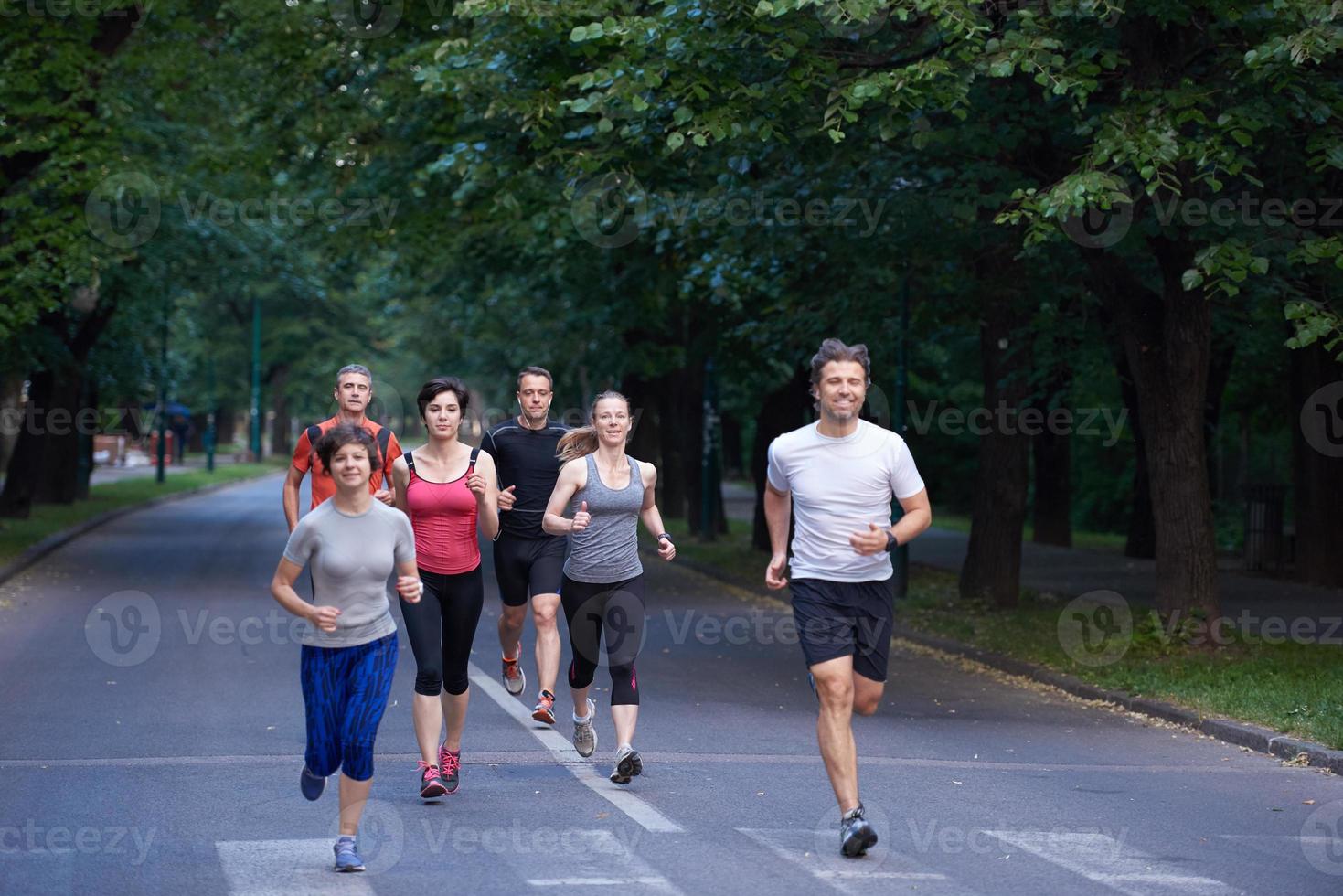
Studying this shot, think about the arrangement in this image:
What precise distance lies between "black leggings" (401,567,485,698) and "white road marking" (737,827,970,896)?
64.5 inches

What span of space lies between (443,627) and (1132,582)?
15.0 meters

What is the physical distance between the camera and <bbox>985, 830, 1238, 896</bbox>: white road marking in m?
6.47

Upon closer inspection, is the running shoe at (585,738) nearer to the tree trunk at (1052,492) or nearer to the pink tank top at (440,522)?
the pink tank top at (440,522)

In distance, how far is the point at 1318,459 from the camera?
20.0 meters

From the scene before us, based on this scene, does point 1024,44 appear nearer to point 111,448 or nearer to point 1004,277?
point 1004,277

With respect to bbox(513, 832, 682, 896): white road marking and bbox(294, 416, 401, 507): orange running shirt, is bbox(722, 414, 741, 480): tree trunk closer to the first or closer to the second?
bbox(294, 416, 401, 507): orange running shirt

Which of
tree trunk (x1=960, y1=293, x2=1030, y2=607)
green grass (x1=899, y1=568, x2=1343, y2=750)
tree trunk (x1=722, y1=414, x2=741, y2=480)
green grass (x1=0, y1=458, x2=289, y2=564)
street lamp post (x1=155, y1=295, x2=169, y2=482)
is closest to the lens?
green grass (x1=899, y1=568, x2=1343, y2=750)

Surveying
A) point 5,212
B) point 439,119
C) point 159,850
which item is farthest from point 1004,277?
point 5,212

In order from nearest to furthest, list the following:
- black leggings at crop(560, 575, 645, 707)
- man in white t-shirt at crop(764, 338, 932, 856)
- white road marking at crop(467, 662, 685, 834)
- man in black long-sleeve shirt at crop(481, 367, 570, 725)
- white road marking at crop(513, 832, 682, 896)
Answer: white road marking at crop(513, 832, 682, 896) < man in white t-shirt at crop(764, 338, 932, 856) < white road marking at crop(467, 662, 685, 834) < black leggings at crop(560, 575, 645, 707) < man in black long-sleeve shirt at crop(481, 367, 570, 725)

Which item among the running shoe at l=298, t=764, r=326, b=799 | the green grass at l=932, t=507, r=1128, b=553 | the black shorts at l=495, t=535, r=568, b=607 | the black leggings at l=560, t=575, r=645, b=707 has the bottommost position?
the green grass at l=932, t=507, r=1128, b=553

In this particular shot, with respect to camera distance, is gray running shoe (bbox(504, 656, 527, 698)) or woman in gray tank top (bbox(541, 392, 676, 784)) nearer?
woman in gray tank top (bbox(541, 392, 676, 784))

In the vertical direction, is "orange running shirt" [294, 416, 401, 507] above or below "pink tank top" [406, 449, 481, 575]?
above

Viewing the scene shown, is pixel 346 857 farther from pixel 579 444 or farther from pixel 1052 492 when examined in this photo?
pixel 1052 492

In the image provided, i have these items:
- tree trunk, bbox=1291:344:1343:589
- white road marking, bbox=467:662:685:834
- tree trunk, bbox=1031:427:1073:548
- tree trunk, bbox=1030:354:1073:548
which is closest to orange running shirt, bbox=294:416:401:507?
white road marking, bbox=467:662:685:834
